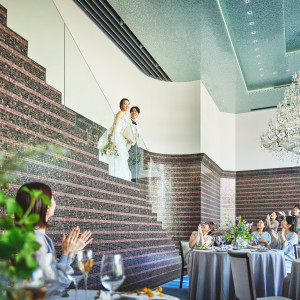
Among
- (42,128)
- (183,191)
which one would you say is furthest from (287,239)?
(42,128)

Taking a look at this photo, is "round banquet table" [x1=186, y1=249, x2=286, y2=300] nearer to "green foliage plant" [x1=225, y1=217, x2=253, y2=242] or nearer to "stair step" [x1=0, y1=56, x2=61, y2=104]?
"green foliage plant" [x1=225, y1=217, x2=253, y2=242]

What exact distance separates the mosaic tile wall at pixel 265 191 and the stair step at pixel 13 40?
426 inches

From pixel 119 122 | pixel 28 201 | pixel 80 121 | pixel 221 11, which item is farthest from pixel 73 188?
pixel 221 11

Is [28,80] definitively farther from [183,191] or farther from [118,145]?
[183,191]

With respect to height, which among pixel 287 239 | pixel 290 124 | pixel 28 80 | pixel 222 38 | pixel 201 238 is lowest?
pixel 287 239

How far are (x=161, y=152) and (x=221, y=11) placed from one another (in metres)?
4.40

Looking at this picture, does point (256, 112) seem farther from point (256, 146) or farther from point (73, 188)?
point (73, 188)

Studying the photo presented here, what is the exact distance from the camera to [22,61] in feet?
12.9

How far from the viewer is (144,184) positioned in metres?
7.33

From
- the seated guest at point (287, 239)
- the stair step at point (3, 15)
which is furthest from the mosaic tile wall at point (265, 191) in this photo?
the stair step at point (3, 15)

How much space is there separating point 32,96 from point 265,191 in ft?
35.5

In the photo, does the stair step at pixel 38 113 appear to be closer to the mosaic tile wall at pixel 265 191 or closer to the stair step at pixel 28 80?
the stair step at pixel 28 80

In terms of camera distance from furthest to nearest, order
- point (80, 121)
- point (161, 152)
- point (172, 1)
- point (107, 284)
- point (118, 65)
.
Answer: point (161, 152), point (118, 65), point (172, 1), point (80, 121), point (107, 284)

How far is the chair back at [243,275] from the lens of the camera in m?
3.28
